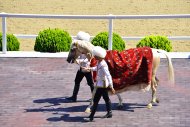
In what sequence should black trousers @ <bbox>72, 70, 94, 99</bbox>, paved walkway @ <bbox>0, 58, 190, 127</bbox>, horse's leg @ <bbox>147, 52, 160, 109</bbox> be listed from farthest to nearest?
1. black trousers @ <bbox>72, 70, 94, 99</bbox>
2. horse's leg @ <bbox>147, 52, 160, 109</bbox>
3. paved walkway @ <bbox>0, 58, 190, 127</bbox>

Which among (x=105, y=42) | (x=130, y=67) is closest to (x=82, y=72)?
(x=130, y=67)

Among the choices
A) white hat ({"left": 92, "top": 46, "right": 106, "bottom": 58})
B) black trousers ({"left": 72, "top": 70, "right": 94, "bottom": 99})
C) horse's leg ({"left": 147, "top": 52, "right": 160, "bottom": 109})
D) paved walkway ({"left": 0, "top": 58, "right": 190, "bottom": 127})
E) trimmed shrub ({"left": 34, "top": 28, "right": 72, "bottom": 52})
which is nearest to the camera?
white hat ({"left": 92, "top": 46, "right": 106, "bottom": 58})

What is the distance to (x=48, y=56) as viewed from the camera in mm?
15180

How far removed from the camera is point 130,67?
35.2ft

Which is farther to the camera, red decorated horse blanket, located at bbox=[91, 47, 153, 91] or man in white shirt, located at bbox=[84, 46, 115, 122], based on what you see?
red decorated horse blanket, located at bbox=[91, 47, 153, 91]

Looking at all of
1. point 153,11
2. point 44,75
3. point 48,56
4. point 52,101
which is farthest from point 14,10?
point 52,101

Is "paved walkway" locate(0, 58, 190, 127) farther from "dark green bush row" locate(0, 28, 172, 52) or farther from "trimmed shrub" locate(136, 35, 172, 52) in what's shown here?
"trimmed shrub" locate(136, 35, 172, 52)

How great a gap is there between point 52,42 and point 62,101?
425 cm

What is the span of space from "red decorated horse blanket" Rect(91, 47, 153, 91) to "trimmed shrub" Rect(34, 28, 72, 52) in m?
4.90

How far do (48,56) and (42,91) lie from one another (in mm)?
3082

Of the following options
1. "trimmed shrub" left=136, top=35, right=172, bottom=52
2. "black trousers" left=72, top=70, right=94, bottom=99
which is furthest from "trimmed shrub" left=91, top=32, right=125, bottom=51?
"black trousers" left=72, top=70, right=94, bottom=99

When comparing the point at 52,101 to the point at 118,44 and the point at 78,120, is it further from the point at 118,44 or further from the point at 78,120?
the point at 118,44

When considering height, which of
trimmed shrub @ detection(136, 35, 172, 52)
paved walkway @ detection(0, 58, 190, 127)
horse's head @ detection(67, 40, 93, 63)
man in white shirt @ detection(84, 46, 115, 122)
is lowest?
paved walkway @ detection(0, 58, 190, 127)

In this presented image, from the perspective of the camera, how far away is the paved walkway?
10.3 metres
